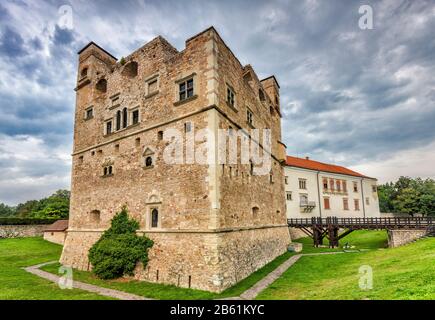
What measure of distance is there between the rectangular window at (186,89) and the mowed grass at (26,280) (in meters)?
10.7

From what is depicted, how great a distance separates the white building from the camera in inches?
1387

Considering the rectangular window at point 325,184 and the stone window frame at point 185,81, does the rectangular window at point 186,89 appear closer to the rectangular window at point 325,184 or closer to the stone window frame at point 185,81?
the stone window frame at point 185,81

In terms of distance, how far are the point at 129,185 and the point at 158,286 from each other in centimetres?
641

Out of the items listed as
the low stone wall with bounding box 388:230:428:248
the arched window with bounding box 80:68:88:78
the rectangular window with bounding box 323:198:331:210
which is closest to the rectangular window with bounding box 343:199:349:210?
the rectangular window with bounding box 323:198:331:210

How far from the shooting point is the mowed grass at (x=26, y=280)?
1142 cm

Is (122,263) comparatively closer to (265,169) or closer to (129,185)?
(129,185)

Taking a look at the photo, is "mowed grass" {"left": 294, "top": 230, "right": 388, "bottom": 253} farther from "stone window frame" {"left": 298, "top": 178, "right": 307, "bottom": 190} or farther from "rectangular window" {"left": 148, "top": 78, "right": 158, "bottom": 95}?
"rectangular window" {"left": 148, "top": 78, "right": 158, "bottom": 95}

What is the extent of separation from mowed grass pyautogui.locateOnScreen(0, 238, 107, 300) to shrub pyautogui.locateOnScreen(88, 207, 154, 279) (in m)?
2.01

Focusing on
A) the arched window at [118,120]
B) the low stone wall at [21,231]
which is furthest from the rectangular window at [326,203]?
the low stone wall at [21,231]

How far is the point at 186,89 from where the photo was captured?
1474cm

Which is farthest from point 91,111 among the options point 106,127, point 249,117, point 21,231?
point 21,231

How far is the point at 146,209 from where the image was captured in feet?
48.8
